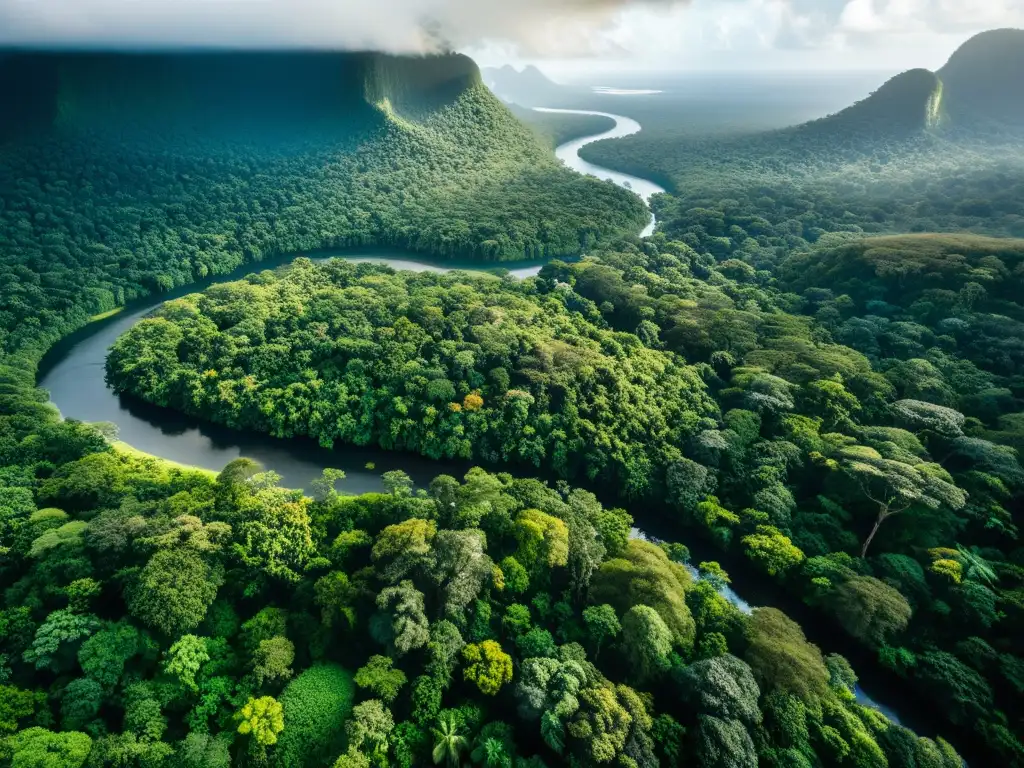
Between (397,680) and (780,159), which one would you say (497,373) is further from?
(780,159)

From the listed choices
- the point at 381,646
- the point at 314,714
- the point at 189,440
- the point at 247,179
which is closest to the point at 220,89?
the point at 247,179

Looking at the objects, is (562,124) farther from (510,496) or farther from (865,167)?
(510,496)

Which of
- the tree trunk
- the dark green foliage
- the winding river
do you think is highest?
the tree trunk

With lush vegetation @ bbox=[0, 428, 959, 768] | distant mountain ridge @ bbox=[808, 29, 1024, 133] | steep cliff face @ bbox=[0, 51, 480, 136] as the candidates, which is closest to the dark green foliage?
lush vegetation @ bbox=[0, 428, 959, 768]

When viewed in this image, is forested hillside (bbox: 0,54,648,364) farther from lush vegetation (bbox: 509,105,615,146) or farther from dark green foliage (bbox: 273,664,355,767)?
lush vegetation (bbox: 509,105,615,146)

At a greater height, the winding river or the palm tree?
the palm tree

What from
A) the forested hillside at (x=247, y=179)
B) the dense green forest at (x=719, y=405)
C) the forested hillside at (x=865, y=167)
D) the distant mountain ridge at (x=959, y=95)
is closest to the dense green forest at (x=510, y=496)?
the dense green forest at (x=719, y=405)
